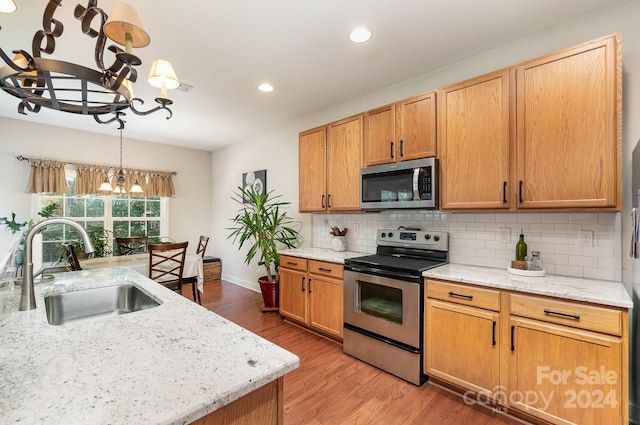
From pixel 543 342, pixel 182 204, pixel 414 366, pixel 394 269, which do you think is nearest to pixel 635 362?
pixel 543 342

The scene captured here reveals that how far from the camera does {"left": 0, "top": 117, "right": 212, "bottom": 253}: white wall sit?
407 cm

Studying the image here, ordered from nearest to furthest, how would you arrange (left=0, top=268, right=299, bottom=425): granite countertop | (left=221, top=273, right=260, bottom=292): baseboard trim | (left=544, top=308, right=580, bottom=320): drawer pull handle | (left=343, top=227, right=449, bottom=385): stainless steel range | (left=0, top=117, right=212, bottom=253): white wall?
(left=0, top=268, right=299, bottom=425): granite countertop → (left=544, top=308, right=580, bottom=320): drawer pull handle → (left=343, top=227, right=449, bottom=385): stainless steel range → (left=0, top=117, right=212, bottom=253): white wall → (left=221, top=273, right=260, bottom=292): baseboard trim

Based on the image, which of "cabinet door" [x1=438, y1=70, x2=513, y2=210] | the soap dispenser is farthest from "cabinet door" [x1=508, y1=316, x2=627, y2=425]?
"cabinet door" [x1=438, y1=70, x2=513, y2=210]

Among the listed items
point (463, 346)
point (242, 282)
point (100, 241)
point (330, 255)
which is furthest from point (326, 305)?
point (100, 241)

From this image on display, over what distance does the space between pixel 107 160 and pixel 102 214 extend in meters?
0.91

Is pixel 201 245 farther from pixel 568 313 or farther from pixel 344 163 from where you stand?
pixel 568 313

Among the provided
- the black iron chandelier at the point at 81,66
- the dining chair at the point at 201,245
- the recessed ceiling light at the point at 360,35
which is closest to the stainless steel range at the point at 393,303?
the recessed ceiling light at the point at 360,35

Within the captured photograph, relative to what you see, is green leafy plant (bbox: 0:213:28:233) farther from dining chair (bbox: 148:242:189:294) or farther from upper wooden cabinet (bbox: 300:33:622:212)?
upper wooden cabinet (bbox: 300:33:622:212)

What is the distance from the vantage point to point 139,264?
341 centimetres

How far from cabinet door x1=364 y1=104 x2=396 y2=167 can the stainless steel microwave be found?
10 centimetres

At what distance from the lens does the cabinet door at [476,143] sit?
6.91 ft

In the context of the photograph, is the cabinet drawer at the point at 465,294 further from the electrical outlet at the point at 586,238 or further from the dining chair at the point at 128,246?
the dining chair at the point at 128,246

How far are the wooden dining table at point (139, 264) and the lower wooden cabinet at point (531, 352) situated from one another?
2.90 metres

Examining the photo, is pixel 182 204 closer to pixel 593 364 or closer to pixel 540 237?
pixel 540 237
